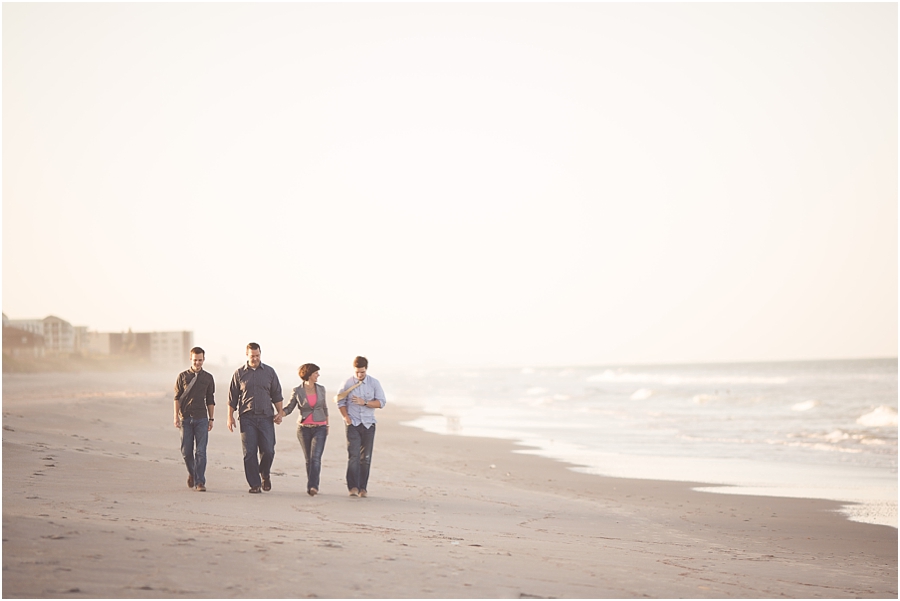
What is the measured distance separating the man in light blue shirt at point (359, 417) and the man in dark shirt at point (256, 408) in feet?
2.77

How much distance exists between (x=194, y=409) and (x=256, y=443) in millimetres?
876

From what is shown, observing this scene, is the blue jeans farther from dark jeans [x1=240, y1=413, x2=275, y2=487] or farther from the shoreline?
the shoreline

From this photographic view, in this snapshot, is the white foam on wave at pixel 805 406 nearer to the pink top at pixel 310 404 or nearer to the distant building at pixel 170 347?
the pink top at pixel 310 404

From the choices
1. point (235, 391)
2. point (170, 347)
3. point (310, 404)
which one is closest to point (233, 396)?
point (235, 391)

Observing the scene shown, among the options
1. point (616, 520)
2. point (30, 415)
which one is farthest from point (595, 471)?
point (30, 415)

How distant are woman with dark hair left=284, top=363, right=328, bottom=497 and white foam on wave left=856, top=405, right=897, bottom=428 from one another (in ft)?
74.0

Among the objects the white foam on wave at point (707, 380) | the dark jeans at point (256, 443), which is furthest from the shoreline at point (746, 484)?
the white foam on wave at point (707, 380)

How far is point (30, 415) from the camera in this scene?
56.2 ft

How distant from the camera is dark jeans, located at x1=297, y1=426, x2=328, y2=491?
32.4 ft

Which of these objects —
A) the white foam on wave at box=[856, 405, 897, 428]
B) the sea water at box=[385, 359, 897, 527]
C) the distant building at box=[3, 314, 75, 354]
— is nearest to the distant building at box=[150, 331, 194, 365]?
the distant building at box=[3, 314, 75, 354]

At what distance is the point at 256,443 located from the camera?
32.5 feet

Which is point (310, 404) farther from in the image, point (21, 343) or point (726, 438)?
point (21, 343)

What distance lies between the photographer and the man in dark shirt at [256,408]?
976cm

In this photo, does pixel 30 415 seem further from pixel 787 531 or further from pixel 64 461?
pixel 787 531
